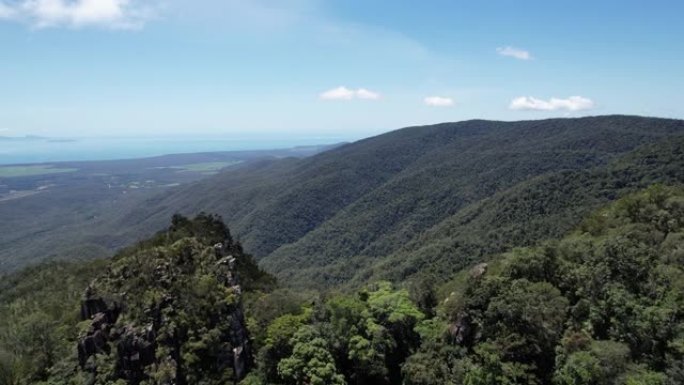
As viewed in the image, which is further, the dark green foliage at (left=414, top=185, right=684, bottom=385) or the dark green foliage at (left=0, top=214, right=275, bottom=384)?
the dark green foliage at (left=0, top=214, right=275, bottom=384)

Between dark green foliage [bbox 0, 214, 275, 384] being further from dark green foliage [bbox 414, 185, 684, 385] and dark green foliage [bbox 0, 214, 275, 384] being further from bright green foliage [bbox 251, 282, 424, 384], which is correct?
dark green foliage [bbox 414, 185, 684, 385]

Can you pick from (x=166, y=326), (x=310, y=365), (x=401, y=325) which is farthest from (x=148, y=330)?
(x=401, y=325)

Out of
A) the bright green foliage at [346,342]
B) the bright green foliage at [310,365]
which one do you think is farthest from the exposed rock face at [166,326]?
the bright green foliage at [310,365]

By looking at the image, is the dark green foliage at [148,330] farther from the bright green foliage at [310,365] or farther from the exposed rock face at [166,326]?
the bright green foliage at [310,365]

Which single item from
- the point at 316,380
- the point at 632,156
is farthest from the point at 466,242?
the point at 316,380

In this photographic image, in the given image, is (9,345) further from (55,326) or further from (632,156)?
(632,156)

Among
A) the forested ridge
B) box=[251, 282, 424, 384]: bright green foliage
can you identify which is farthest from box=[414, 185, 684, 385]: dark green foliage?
box=[251, 282, 424, 384]: bright green foliage

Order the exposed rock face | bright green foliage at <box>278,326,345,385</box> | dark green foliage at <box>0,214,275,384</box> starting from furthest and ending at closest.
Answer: dark green foliage at <box>0,214,275,384</box> < the exposed rock face < bright green foliage at <box>278,326,345,385</box>
